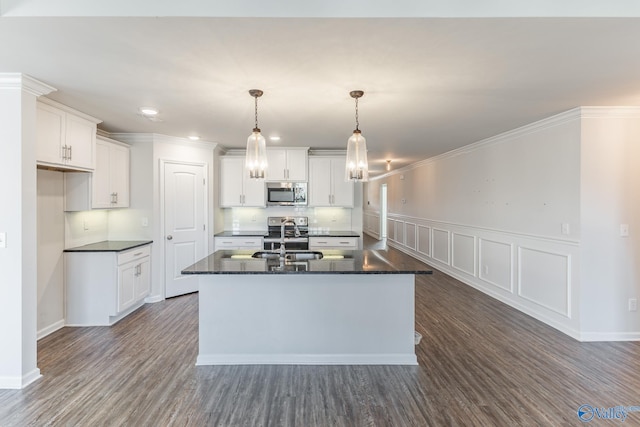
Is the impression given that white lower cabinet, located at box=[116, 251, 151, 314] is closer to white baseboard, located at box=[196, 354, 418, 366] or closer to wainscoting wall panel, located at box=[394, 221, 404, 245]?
white baseboard, located at box=[196, 354, 418, 366]

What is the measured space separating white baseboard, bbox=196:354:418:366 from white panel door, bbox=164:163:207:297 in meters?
2.23

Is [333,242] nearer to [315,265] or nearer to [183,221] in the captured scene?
[183,221]

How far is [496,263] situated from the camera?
460 centimetres

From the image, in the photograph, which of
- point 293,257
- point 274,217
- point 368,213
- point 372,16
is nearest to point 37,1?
point 372,16

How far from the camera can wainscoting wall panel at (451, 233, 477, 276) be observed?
204 inches

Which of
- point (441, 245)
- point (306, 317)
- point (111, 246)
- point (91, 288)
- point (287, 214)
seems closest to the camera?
point (306, 317)

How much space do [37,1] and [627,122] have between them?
16.1ft

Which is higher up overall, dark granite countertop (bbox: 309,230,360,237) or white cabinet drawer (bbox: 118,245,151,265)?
dark granite countertop (bbox: 309,230,360,237)

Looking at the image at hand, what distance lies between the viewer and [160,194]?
454cm

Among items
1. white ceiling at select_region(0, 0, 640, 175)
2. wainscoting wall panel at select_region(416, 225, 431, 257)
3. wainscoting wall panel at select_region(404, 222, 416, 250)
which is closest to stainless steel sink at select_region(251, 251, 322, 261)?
white ceiling at select_region(0, 0, 640, 175)

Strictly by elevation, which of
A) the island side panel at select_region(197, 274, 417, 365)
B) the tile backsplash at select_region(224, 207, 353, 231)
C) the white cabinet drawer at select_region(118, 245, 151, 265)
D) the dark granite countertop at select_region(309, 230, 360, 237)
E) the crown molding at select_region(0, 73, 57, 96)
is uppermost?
the crown molding at select_region(0, 73, 57, 96)

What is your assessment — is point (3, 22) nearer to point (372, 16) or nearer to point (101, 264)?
point (372, 16)

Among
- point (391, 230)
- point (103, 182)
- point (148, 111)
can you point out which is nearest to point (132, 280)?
point (103, 182)

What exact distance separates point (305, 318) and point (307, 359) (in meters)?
0.36
